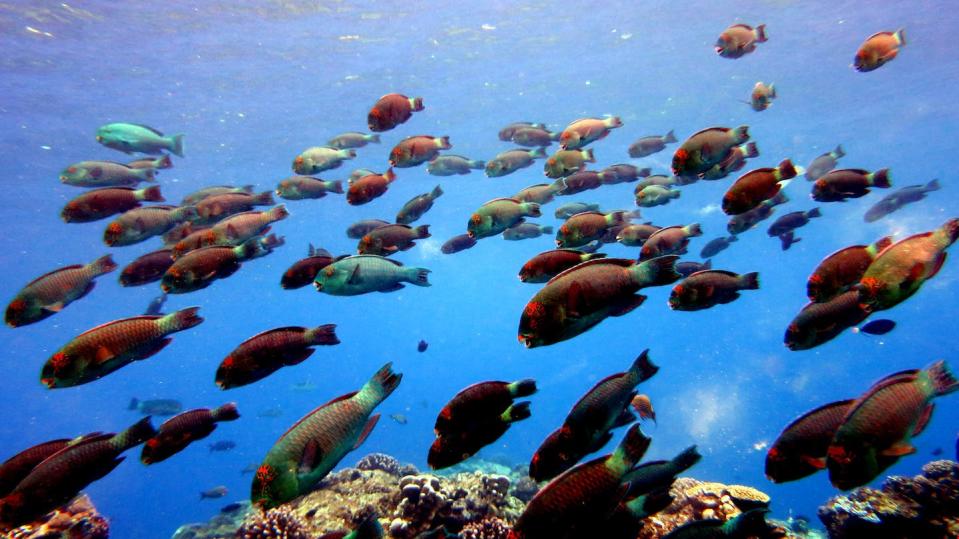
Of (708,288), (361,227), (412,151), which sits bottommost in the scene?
(708,288)

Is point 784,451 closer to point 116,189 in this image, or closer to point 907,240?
point 907,240

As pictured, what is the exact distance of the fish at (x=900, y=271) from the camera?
113 inches

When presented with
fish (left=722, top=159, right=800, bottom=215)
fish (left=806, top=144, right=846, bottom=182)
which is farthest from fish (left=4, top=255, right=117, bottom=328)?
fish (left=806, top=144, right=846, bottom=182)

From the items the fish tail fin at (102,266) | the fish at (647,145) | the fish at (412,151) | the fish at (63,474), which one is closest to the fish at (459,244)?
the fish at (412,151)

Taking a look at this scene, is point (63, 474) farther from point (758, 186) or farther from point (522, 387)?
point (758, 186)

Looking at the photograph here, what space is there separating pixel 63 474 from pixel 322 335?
6.28ft

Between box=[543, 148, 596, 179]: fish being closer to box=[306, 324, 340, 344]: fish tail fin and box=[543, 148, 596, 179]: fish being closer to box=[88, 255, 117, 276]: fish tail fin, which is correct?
box=[306, 324, 340, 344]: fish tail fin

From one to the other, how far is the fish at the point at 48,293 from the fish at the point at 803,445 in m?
6.08

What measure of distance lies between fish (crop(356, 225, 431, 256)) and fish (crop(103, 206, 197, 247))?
2445 mm

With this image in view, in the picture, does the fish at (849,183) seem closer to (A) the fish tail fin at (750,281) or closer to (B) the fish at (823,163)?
(A) the fish tail fin at (750,281)

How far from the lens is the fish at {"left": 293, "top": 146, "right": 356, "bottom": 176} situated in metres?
7.08

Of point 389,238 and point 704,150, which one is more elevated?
point 389,238

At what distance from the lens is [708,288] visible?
390cm

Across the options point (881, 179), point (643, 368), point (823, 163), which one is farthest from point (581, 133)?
point (823, 163)
